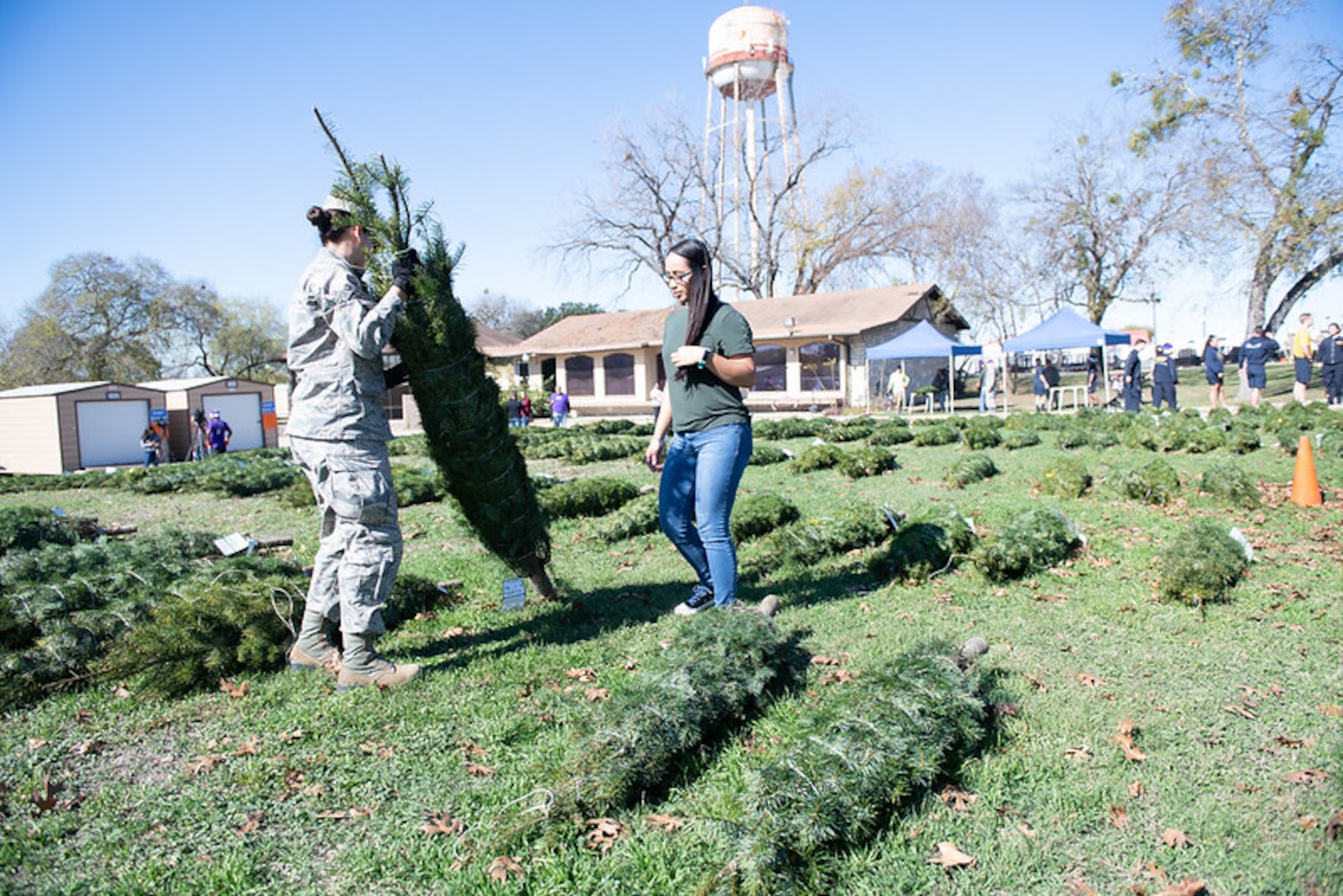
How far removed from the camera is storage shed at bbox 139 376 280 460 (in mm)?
29141

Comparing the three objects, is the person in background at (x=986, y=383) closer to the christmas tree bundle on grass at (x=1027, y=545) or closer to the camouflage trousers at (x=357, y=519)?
the christmas tree bundle on grass at (x=1027, y=545)

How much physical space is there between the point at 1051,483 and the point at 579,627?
680 cm

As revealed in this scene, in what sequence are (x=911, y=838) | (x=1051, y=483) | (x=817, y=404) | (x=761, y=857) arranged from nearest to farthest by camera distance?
(x=761, y=857) → (x=911, y=838) → (x=1051, y=483) → (x=817, y=404)

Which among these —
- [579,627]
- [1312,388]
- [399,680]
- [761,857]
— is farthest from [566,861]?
[1312,388]

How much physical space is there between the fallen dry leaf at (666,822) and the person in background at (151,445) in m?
27.3

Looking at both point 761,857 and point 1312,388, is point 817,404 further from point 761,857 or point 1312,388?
point 761,857

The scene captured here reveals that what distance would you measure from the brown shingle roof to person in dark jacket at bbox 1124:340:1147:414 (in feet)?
40.7

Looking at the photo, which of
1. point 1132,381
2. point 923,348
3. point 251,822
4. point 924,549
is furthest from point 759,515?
point 923,348

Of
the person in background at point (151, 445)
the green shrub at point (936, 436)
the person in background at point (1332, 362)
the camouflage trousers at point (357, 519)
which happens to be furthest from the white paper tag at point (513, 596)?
the person in background at point (151, 445)

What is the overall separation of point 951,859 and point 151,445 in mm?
28679

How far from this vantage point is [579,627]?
5.27 m

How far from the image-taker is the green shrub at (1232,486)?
8.42 m

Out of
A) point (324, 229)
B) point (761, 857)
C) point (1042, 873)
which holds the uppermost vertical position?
point (324, 229)

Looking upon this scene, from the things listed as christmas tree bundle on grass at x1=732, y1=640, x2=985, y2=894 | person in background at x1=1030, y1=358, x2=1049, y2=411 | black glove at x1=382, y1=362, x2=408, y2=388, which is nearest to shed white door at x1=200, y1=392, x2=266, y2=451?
person in background at x1=1030, y1=358, x2=1049, y2=411
